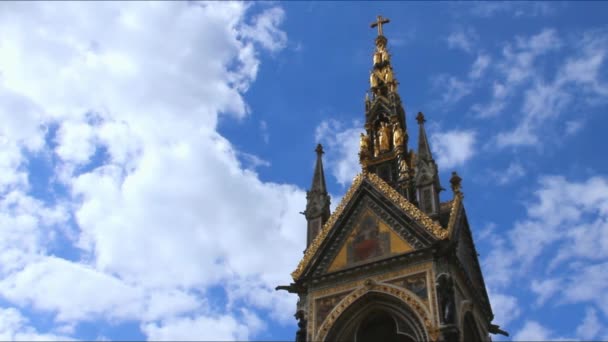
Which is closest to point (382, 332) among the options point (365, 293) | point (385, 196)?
point (365, 293)

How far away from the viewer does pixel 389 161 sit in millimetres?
28125

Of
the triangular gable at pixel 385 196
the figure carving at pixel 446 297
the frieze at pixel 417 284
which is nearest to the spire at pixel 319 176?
the triangular gable at pixel 385 196

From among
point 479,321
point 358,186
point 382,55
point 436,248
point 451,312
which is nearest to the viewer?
point 451,312

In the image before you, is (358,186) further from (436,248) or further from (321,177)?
(436,248)

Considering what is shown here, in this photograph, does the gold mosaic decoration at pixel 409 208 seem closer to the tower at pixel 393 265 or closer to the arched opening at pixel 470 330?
the tower at pixel 393 265

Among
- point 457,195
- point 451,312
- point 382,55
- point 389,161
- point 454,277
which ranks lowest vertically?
point 451,312

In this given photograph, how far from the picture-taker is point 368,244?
936 inches

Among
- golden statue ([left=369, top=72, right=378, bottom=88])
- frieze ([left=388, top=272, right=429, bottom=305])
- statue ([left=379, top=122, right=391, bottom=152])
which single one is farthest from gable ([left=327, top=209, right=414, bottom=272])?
golden statue ([left=369, top=72, right=378, bottom=88])

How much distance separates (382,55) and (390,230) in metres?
12.1

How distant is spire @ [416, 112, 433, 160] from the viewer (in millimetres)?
25375

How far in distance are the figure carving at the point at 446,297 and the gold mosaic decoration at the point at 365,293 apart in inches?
Result: 19.4

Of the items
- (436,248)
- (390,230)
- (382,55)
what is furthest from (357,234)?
(382,55)

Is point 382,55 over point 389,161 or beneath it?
over

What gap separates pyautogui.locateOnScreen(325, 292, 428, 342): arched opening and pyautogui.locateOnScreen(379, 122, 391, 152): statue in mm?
7268
